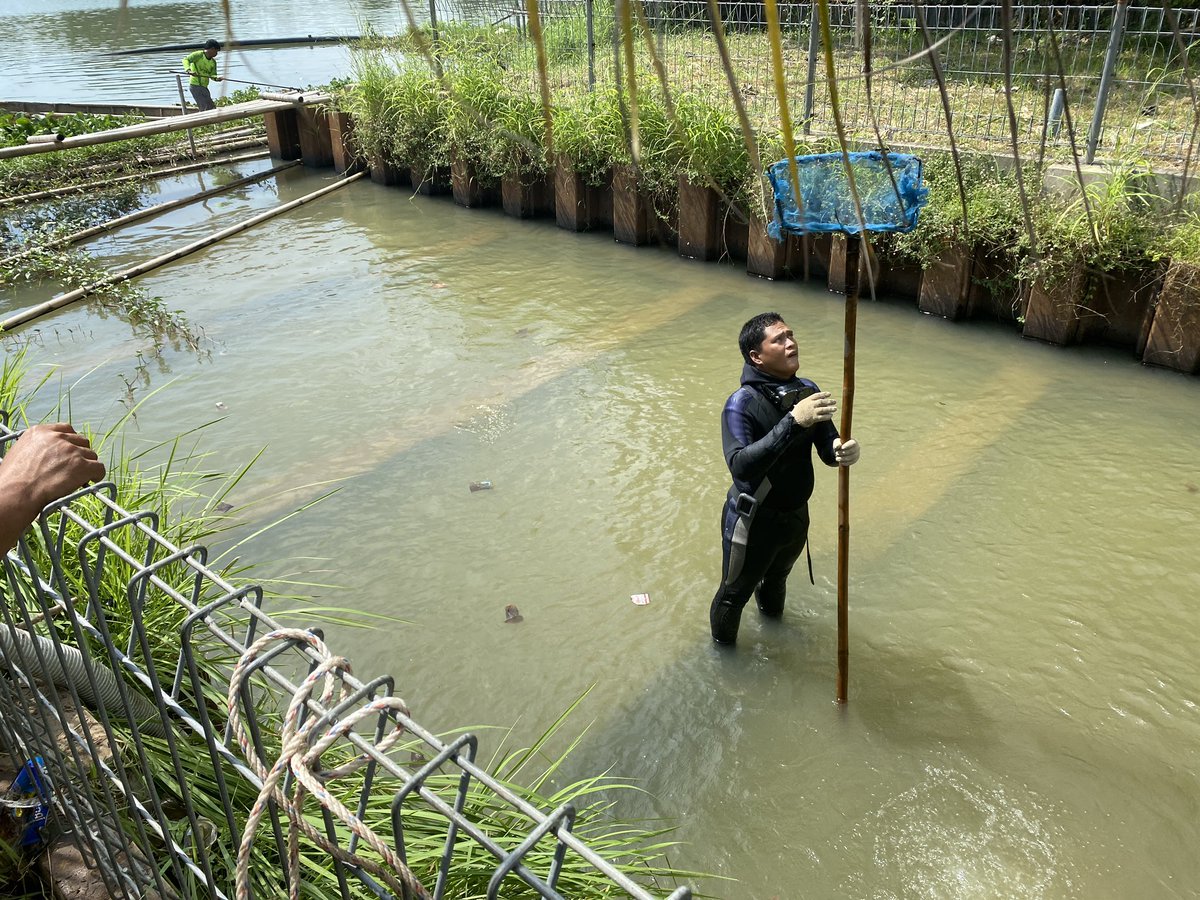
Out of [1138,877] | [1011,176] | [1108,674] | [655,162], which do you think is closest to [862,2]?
[1138,877]

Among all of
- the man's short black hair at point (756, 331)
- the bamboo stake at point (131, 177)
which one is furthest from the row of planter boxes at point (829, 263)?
the bamboo stake at point (131, 177)

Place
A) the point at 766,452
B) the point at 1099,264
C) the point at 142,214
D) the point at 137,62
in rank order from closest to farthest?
the point at 766,452, the point at 1099,264, the point at 142,214, the point at 137,62

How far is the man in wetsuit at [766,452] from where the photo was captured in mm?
3707

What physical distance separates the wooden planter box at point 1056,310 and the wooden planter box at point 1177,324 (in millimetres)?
504

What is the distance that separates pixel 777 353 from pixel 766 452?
428mm

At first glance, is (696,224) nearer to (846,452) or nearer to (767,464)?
(767,464)

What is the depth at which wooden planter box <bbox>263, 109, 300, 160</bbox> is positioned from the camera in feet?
44.2

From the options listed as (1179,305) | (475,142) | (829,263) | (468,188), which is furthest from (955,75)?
(468,188)

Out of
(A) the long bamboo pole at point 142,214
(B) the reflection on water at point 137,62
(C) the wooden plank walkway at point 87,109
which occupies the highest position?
(B) the reflection on water at point 137,62

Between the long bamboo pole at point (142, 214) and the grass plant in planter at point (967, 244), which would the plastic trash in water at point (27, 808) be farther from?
the long bamboo pole at point (142, 214)

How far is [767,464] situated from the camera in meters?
3.68

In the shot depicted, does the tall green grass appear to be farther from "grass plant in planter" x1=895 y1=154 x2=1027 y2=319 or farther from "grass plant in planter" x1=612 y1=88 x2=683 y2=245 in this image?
"grass plant in planter" x1=612 y1=88 x2=683 y2=245

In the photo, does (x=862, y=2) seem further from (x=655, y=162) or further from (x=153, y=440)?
(x=655, y=162)

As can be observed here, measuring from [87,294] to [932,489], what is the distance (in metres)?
7.45
